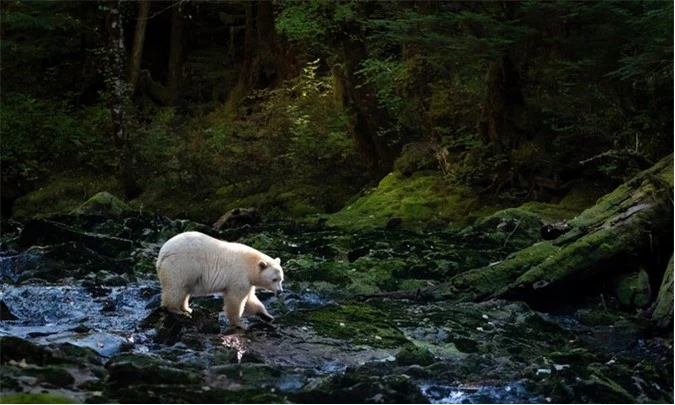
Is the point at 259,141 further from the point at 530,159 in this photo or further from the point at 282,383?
the point at 282,383

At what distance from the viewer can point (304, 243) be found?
15180mm

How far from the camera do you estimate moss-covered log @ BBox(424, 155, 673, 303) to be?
1052 centimetres

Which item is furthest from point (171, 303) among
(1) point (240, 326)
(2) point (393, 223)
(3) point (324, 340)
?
(2) point (393, 223)

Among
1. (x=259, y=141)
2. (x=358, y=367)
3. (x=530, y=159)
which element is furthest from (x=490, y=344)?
(x=259, y=141)

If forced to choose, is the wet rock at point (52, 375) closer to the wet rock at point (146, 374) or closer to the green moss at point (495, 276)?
the wet rock at point (146, 374)

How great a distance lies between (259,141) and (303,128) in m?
2.10

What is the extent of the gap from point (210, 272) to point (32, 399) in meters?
3.32

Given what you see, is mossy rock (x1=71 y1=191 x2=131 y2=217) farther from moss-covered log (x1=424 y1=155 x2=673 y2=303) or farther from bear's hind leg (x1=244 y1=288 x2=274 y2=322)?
bear's hind leg (x1=244 y1=288 x2=274 y2=322)

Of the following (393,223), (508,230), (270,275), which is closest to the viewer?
(270,275)

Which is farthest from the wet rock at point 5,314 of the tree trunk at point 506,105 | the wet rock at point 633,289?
the tree trunk at point 506,105

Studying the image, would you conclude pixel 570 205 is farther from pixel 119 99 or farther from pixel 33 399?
pixel 119 99

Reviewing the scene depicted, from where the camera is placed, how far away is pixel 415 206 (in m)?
18.1

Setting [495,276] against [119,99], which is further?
[119,99]

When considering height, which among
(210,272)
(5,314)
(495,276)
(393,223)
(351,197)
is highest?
(210,272)
